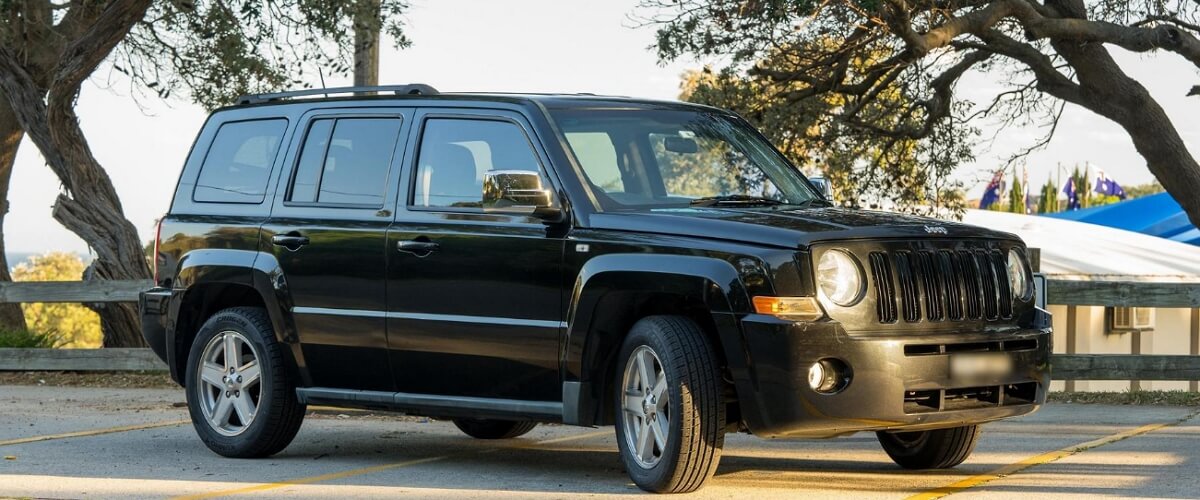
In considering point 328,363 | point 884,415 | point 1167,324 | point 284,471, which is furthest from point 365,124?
point 1167,324

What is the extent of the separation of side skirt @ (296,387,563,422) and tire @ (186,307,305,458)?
16 cm

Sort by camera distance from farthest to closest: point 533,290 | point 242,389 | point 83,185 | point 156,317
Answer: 1. point 83,185
2. point 156,317
3. point 242,389
4. point 533,290

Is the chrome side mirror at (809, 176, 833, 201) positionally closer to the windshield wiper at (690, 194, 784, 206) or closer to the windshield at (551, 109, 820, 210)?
the windshield at (551, 109, 820, 210)

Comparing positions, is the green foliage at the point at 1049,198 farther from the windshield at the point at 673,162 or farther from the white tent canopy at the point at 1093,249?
the windshield at the point at 673,162

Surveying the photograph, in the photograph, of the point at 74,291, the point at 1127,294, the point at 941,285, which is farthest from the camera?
the point at 74,291

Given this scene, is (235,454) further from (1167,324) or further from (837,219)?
(1167,324)

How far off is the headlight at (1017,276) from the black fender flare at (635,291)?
1396mm

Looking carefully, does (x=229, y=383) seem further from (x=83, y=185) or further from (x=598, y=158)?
(x=83, y=185)

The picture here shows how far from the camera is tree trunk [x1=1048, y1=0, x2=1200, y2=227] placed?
1805 centimetres

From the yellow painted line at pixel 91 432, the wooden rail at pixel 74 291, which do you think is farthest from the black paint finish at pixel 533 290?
the wooden rail at pixel 74 291

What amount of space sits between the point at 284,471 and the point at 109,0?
33.2 ft

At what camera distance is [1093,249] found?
85.4ft

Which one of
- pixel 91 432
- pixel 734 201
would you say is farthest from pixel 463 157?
pixel 91 432

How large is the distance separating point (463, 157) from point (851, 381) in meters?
2.38
